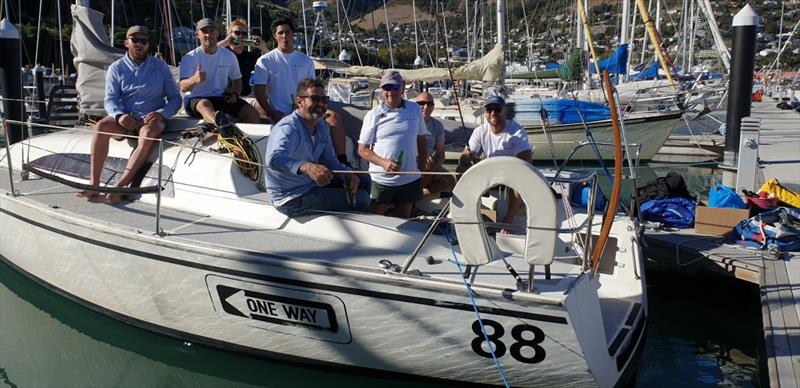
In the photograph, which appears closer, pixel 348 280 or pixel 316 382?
pixel 348 280

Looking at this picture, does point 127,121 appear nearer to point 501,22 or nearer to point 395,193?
point 395,193

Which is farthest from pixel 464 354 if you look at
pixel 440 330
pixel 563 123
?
pixel 563 123

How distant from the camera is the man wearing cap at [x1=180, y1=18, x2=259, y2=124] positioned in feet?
19.5

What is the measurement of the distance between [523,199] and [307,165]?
4.51 feet

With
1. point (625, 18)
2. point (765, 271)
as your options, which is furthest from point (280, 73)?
point (625, 18)

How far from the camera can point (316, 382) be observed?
194 inches

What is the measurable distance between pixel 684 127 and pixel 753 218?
1371cm

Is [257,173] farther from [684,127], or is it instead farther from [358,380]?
[684,127]

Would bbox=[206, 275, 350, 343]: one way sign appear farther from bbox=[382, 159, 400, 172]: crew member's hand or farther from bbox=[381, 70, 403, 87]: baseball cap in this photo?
bbox=[381, 70, 403, 87]: baseball cap

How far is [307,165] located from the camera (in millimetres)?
4359

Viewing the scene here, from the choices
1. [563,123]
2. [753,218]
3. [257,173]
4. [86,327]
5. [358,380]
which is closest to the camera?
[358,380]

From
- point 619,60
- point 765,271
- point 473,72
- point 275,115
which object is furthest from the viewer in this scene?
point 619,60

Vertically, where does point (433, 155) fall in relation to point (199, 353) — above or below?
above

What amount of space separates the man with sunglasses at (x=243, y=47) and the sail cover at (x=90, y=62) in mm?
1006
